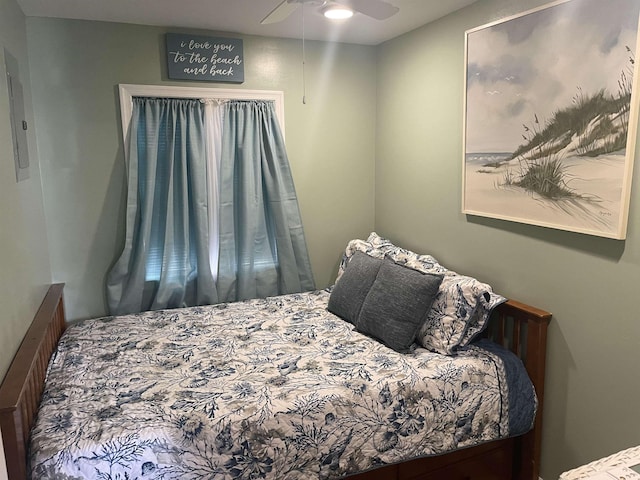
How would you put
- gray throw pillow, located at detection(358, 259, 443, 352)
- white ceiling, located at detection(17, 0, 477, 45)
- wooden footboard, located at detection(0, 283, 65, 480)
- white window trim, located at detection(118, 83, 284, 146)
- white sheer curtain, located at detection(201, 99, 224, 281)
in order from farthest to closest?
white sheer curtain, located at detection(201, 99, 224, 281)
white window trim, located at detection(118, 83, 284, 146)
white ceiling, located at detection(17, 0, 477, 45)
gray throw pillow, located at detection(358, 259, 443, 352)
wooden footboard, located at detection(0, 283, 65, 480)

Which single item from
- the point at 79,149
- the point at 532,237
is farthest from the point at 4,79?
the point at 532,237

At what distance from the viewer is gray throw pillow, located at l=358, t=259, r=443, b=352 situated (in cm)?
240

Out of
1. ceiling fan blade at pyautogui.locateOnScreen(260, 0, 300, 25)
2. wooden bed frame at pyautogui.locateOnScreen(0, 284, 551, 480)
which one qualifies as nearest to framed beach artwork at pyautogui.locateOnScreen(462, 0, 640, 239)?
wooden bed frame at pyautogui.locateOnScreen(0, 284, 551, 480)

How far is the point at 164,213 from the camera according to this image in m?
3.10

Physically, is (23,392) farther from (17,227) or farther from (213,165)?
(213,165)

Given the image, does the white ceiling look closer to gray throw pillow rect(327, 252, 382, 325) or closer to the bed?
gray throw pillow rect(327, 252, 382, 325)

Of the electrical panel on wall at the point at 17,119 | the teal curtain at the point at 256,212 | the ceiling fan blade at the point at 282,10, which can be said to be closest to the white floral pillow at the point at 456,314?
the teal curtain at the point at 256,212

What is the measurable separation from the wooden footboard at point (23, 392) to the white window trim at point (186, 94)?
4.20ft

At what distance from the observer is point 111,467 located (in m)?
1.68

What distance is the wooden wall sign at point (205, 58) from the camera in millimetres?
2984

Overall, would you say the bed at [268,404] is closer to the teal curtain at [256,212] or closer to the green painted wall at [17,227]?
the green painted wall at [17,227]

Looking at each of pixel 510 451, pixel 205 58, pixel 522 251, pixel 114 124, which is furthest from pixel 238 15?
pixel 510 451

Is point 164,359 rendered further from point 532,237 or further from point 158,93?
point 532,237

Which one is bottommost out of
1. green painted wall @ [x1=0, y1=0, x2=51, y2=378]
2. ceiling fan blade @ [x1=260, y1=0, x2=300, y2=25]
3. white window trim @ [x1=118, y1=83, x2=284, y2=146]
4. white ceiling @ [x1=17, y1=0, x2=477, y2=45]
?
green painted wall @ [x1=0, y1=0, x2=51, y2=378]
